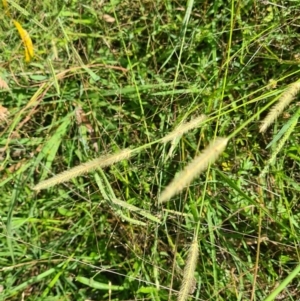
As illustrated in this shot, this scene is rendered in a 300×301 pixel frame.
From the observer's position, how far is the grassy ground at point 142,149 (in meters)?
1.67

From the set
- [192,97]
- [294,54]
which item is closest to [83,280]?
[192,97]

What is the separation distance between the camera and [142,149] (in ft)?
5.49

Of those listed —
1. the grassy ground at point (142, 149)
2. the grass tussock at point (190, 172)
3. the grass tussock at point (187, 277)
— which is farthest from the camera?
the grassy ground at point (142, 149)

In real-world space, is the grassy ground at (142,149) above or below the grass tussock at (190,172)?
below

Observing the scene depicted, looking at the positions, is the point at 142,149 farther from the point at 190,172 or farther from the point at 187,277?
the point at 190,172

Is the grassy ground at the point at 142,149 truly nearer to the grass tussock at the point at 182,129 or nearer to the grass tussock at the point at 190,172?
the grass tussock at the point at 182,129

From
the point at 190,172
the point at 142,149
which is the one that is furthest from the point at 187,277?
the point at 142,149

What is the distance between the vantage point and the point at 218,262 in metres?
1.71

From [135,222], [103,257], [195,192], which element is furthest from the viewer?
[103,257]

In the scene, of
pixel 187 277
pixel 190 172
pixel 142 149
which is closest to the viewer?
pixel 190 172

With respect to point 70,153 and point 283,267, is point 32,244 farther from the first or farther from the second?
point 283,267

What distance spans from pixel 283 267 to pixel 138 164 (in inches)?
22.8

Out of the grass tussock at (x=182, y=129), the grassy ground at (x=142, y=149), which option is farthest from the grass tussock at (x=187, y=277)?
the grassy ground at (x=142, y=149)

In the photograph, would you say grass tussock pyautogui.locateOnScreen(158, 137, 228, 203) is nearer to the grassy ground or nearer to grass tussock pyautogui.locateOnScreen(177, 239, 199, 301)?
grass tussock pyautogui.locateOnScreen(177, 239, 199, 301)
